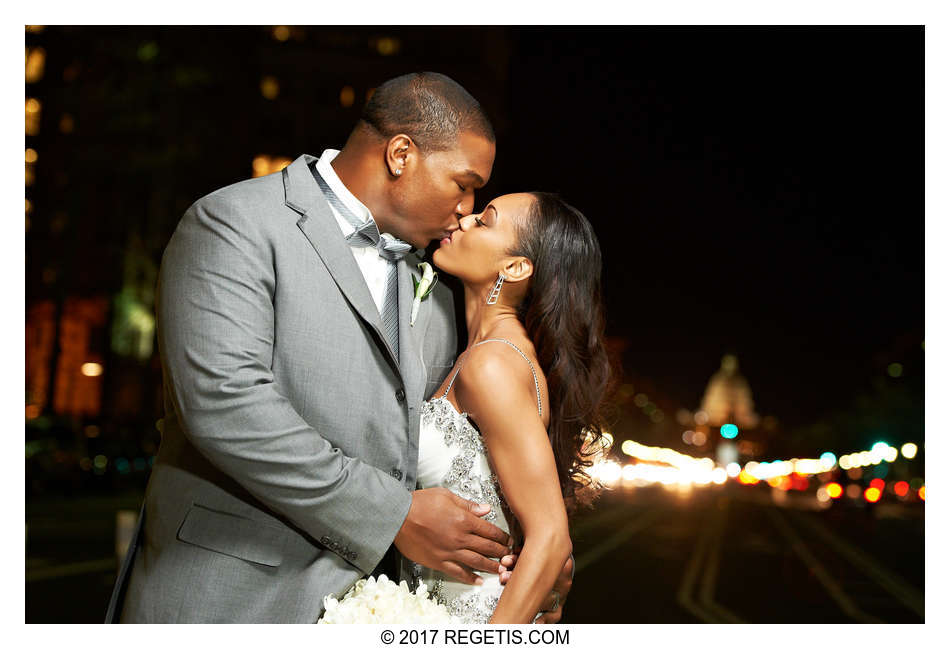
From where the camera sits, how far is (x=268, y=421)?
10.3ft

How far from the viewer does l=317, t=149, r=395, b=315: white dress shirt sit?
375 cm

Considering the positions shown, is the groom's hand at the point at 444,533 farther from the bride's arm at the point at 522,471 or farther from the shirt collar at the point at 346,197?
the shirt collar at the point at 346,197

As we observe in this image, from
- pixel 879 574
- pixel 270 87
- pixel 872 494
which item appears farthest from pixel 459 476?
pixel 270 87

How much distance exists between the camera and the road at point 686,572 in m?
14.8

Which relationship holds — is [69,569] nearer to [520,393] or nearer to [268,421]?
[520,393]

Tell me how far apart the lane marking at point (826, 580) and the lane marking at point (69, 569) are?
452 inches

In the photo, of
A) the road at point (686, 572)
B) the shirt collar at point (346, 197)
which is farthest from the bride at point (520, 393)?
the road at point (686, 572)

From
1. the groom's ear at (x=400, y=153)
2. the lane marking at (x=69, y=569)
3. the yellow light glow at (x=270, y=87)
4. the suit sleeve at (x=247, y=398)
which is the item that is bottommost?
the lane marking at (x=69, y=569)

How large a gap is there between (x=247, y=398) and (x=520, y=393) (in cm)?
111

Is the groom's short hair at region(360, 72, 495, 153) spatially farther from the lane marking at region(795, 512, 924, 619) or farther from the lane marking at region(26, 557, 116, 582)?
the lane marking at region(795, 512, 924, 619)

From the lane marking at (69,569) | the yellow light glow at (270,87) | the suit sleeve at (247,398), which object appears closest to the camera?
the suit sleeve at (247,398)

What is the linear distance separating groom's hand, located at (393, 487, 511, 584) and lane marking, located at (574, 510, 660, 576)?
1186cm

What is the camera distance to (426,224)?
3783 millimetres
